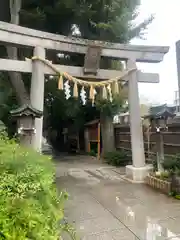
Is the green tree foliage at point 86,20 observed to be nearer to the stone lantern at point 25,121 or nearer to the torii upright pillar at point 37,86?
the torii upright pillar at point 37,86

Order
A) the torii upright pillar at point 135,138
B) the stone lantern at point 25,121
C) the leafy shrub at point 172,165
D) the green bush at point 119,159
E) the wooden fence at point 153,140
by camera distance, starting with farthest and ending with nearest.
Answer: the green bush at point 119,159, the wooden fence at point 153,140, the torii upright pillar at point 135,138, the leafy shrub at point 172,165, the stone lantern at point 25,121

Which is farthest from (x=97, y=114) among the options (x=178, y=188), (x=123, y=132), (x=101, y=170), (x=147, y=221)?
(x=147, y=221)

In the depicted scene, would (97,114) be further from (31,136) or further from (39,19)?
(31,136)

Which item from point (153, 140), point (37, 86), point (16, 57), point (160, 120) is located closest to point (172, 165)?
point (160, 120)

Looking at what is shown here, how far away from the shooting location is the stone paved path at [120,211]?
3.38 m

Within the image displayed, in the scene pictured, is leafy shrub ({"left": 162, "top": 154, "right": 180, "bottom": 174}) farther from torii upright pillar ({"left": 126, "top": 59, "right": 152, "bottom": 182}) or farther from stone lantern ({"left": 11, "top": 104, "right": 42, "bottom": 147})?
stone lantern ({"left": 11, "top": 104, "right": 42, "bottom": 147})

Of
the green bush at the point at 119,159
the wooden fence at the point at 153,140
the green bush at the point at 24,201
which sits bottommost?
the green bush at the point at 119,159

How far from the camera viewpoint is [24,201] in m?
1.89

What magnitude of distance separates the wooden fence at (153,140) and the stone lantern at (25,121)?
12.5ft

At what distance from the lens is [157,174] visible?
20.9 feet

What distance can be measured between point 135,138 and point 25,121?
3.59m

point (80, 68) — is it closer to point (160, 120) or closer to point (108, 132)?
point (160, 120)

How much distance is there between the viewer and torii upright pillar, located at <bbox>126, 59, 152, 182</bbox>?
702 cm

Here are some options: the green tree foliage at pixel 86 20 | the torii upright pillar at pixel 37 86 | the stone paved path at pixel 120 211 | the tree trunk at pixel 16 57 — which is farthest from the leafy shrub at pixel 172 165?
the tree trunk at pixel 16 57
